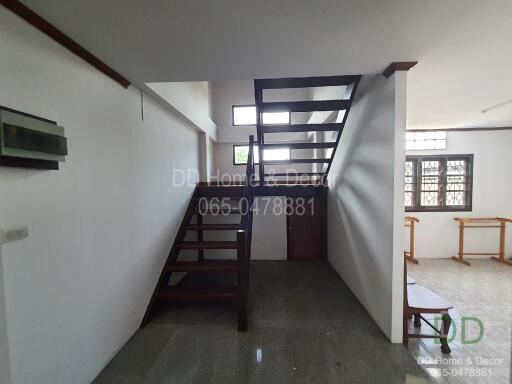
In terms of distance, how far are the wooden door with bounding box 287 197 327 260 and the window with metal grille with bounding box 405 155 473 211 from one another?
2203mm

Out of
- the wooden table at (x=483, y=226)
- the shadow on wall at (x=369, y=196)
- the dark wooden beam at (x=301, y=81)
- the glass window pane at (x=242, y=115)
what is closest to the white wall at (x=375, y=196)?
the shadow on wall at (x=369, y=196)

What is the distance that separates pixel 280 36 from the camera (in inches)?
53.7

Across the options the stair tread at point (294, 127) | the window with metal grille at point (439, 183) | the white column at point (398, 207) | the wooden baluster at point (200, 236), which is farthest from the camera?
the window with metal grille at point (439, 183)

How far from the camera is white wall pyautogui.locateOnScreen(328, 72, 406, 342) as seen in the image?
1892 mm

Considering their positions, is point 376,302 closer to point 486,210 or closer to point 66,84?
point 66,84

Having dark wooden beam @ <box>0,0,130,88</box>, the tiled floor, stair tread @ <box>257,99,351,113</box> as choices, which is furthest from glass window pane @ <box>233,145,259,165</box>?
the tiled floor

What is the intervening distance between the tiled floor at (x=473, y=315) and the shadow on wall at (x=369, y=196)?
2.05 feet

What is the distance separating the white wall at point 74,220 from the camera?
3.72 ft

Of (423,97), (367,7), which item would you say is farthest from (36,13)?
(423,97)

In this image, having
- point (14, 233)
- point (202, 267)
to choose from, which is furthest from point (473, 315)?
point (14, 233)

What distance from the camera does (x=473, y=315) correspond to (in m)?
2.83

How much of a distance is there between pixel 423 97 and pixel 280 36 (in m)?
A: 2.48

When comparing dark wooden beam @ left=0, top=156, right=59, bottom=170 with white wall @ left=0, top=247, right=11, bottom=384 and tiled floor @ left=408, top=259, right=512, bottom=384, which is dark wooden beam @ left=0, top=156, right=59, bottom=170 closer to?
white wall @ left=0, top=247, right=11, bottom=384

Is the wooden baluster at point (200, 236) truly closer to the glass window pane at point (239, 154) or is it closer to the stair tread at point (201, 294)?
the stair tread at point (201, 294)
